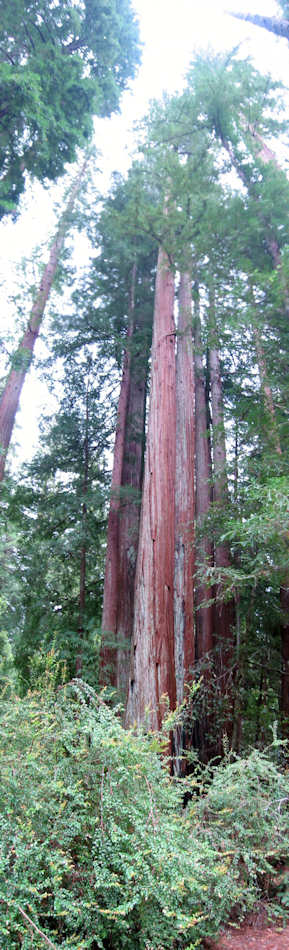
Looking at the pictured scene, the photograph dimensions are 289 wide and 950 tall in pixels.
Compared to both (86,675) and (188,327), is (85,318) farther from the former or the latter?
(86,675)

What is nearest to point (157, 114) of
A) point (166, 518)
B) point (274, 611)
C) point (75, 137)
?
point (75, 137)

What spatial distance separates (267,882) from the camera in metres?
3.00

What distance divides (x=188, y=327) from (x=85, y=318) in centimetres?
373

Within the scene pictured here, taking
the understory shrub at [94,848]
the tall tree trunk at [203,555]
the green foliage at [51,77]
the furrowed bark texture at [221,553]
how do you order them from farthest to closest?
the furrowed bark texture at [221,553] < the tall tree trunk at [203,555] < the green foliage at [51,77] < the understory shrub at [94,848]

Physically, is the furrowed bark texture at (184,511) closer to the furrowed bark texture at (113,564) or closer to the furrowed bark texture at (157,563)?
the furrowed bark texture at (157,563)

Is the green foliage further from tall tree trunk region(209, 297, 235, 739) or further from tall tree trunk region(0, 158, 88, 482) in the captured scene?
tall tree trunk region(209, 297, 235, 739)

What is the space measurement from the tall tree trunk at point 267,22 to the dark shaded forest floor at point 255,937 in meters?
8.14

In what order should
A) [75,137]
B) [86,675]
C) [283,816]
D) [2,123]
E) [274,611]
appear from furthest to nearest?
[86,675] → [274,611] → [75,137] → [2,123] → [283,816]

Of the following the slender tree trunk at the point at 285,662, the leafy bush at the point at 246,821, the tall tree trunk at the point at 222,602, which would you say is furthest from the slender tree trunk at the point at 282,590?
the leafy bush at the point at 246,821

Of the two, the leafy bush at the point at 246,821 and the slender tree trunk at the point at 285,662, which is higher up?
the slender tree trunk at the point at 285,662

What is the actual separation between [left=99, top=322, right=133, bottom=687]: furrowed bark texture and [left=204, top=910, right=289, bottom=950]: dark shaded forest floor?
4984 mm

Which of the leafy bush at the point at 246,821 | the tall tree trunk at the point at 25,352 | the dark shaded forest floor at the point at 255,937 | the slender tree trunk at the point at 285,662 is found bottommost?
the dark shaded forest floor at the point at 255,937

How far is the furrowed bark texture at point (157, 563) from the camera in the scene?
199 inches

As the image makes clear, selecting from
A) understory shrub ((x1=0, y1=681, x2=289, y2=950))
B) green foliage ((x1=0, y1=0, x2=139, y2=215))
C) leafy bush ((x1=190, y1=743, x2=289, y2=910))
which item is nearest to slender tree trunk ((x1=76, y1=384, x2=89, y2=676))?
green foliage ((x1=0, y1=0, x2=139, y2=215))
